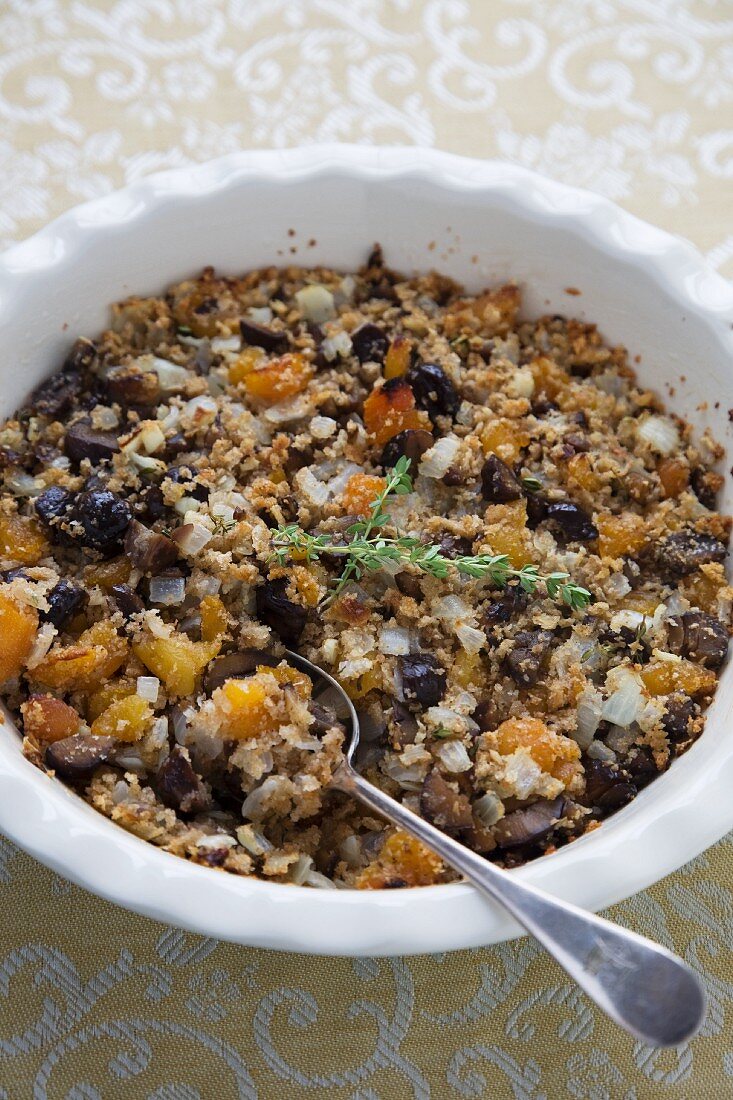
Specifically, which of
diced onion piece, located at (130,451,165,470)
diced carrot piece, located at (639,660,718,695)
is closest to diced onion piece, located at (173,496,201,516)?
diced onion piece, located at (130,451,165,470)

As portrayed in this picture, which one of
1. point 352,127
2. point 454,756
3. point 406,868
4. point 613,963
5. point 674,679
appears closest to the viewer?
point 613,963

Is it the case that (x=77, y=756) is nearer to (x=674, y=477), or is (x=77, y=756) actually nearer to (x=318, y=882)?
(x=318, y=882)

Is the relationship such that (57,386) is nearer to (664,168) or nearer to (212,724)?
(212,724)

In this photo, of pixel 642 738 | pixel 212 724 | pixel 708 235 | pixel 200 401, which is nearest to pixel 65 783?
pixel 212 724

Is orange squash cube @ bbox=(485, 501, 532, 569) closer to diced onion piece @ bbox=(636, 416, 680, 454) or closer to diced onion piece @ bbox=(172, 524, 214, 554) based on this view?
diced onion piece @ bbox=(636, 416, 680, 454)

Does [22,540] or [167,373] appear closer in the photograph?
[22,540]

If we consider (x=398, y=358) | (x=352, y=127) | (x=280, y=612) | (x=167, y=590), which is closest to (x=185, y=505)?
(x=167, y=590)

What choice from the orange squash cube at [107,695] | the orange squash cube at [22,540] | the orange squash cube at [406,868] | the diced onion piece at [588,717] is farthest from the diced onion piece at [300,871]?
the orange squash cube at [22,540]
